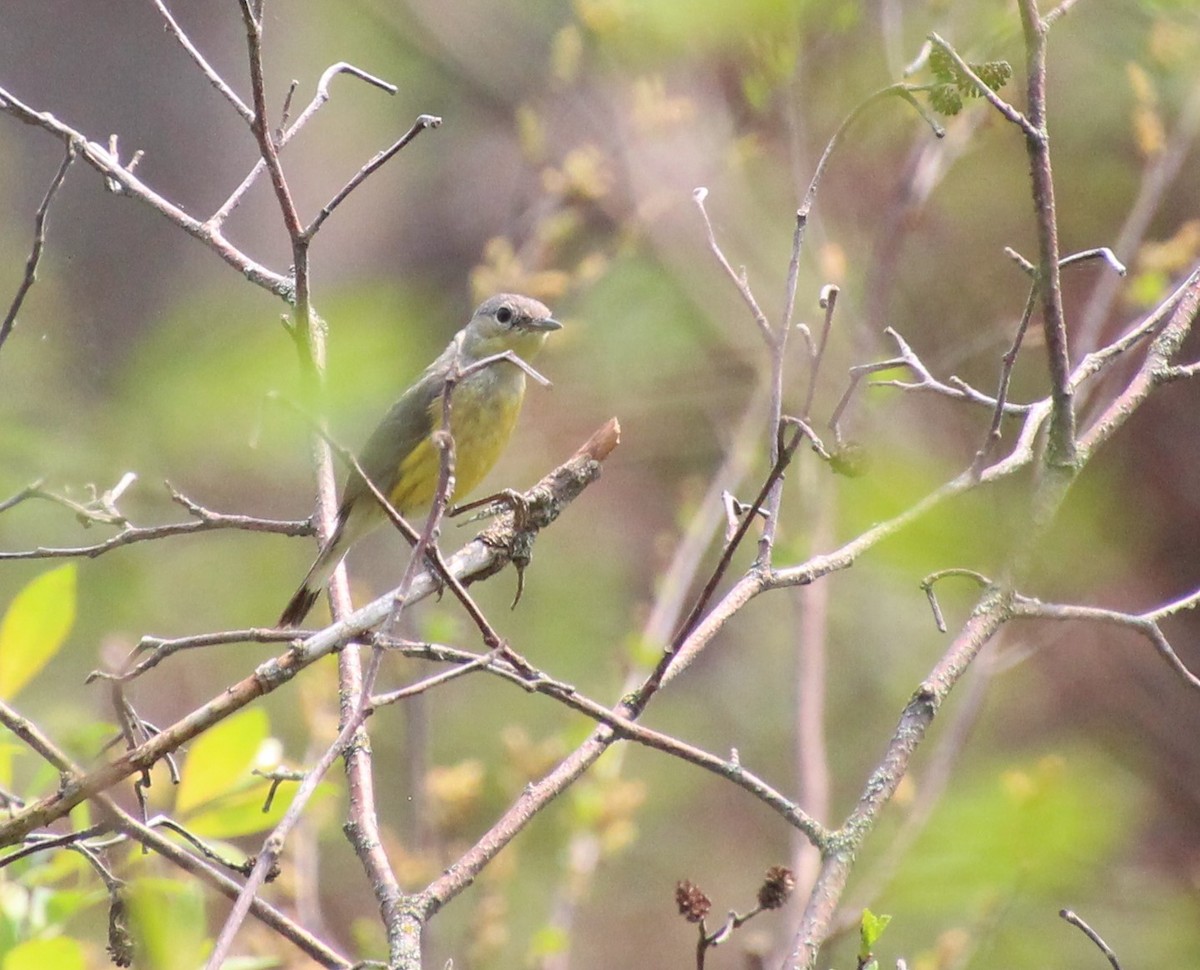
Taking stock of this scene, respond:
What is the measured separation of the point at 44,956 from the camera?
1.84 metres

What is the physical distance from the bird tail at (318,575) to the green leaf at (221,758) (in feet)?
3.01

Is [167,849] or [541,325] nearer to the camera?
[167,849]

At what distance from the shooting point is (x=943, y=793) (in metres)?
4.87

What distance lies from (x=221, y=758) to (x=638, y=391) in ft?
15.2

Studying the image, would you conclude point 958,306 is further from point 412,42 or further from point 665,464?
point 412,42

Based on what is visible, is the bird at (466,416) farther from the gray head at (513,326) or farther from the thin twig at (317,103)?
the thin twig at (317,103)

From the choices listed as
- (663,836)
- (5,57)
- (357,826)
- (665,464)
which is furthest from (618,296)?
(357,826)

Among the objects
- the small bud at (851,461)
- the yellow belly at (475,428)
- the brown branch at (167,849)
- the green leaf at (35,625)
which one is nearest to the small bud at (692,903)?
the brown branch at (167,849)

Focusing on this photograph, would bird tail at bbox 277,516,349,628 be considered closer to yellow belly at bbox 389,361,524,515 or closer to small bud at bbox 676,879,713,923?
yellow belly at bbox 389,361,524,515

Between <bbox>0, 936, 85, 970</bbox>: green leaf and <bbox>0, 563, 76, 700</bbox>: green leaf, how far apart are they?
43cm

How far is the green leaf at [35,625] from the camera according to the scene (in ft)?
6.82

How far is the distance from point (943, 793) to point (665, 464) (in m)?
3.25

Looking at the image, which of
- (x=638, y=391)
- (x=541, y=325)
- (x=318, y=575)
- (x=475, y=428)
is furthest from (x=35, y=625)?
(x=638, y=391)

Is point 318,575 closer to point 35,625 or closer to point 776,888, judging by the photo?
point 35,625
